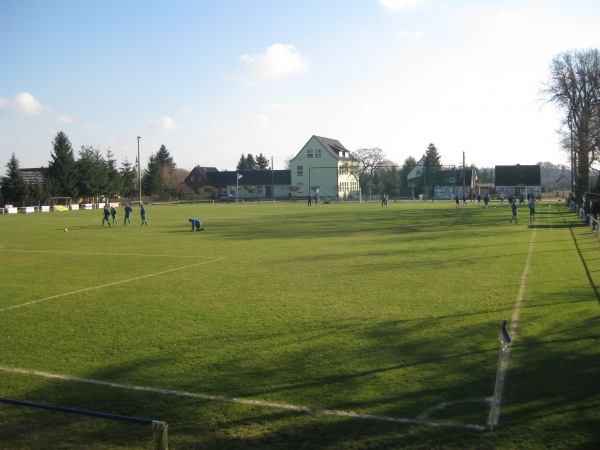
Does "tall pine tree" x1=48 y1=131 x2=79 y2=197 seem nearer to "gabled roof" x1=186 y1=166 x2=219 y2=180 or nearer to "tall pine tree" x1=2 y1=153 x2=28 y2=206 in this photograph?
"tall pine tree" x1=2 y1=153 x2=28 y2=206

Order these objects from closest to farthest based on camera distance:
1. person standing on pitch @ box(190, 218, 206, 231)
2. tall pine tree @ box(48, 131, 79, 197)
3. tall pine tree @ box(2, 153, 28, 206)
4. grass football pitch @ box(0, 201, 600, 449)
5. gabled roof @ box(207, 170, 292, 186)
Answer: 1. grass football pitch @ box(0, 201, 600, 449)
2. person standing on pitch @ box(190, 218, 206, 231)
3. tall pine tree @ box(2, 153, 28, 206)
4. tall pine tree @ box(48, 131, 79, 197)
5. gabled roof @ box(207, 170, 292, 186)

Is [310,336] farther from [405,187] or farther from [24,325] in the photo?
[405,187]

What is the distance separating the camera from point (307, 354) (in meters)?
8.01

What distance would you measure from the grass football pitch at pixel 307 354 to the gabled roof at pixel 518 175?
94.3 metres

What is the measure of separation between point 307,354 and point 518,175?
106 metres

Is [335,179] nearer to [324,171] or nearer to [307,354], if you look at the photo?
[324,171]

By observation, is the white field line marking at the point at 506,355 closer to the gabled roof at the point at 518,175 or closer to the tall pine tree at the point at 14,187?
the tall pine tree at the point at 14,187

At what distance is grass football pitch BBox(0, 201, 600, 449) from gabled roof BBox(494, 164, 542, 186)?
309 feet

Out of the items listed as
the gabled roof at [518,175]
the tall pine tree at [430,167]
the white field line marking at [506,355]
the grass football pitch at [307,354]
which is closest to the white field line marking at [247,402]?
Result: the grass football pitch at [307,354]

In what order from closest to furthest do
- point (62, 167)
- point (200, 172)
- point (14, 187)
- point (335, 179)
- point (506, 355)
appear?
point (506, 355) → point (14, 187) → point (62, 167) → point (335, 179) → point (200, 172)

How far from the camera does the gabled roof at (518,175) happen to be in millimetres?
103000

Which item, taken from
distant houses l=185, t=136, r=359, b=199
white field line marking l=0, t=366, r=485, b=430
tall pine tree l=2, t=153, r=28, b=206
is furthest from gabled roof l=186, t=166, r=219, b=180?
white field line marking l=0, t=366, r=485, b=430

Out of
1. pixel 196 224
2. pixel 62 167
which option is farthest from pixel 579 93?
pixel 62 167

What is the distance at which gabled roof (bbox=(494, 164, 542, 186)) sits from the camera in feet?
338
